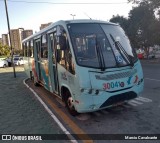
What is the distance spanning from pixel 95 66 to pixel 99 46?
590mm

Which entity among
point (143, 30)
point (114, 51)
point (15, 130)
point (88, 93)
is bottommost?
point (15, 130)

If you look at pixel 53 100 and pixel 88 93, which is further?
pixel 53 100

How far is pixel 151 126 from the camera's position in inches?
181

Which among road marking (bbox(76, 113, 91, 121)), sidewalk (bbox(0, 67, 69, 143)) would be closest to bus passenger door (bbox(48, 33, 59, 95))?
sidewalk (bbox(0, 67, 69, 143))

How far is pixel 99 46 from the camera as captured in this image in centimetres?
519

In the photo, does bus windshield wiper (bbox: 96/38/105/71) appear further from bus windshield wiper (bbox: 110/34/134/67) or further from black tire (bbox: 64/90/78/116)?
black tire (bbox: 64/90/78/116)

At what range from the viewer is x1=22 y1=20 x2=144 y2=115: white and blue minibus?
4.82 metres

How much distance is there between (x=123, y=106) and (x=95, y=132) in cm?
192

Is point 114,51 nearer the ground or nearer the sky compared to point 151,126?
nearer the sky

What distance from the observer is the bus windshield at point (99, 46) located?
5.04 metres

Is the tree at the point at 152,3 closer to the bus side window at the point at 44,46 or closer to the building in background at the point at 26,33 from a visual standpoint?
the bus side window at the point at 44,46

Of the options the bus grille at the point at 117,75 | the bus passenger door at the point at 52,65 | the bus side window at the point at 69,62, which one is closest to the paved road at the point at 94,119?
the bus passenger door at the point at 52,65

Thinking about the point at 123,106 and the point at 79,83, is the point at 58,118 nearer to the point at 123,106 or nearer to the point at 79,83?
the point at 79,83

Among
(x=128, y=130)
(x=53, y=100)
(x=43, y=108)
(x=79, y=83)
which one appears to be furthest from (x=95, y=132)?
(x=53, y=100)
